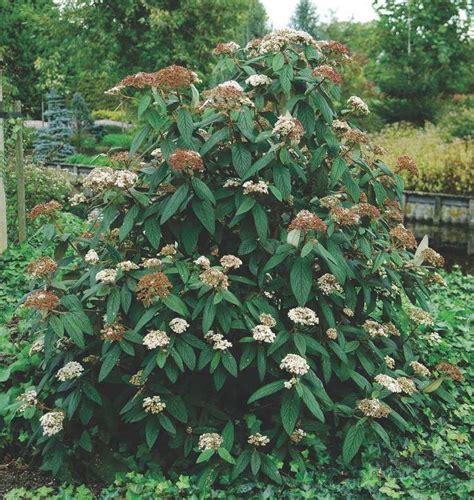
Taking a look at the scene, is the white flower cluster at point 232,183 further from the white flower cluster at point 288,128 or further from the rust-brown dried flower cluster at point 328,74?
the rust-brown dried flower cluster at point 328,74

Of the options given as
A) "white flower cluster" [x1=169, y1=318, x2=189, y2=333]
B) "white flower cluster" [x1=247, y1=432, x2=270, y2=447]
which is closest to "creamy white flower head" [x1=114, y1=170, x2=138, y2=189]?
"white flower cluster" [x1=169, y1=318, x2=189, y2=333]

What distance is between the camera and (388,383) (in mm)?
2848

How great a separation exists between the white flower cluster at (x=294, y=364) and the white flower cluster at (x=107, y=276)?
0.77 m

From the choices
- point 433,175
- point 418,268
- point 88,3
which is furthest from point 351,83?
point 418,268

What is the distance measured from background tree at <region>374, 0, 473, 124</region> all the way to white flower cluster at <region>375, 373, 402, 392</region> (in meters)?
15.4

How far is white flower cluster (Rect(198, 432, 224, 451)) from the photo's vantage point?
266 centimetres

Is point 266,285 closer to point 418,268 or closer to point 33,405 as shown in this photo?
point 418,268

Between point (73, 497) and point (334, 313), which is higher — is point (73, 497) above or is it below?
below

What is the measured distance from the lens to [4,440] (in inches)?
126

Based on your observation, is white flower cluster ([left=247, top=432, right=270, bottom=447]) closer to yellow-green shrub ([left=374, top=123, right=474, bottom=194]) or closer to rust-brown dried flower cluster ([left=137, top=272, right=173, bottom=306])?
rust-brown dried flower cluster ([left=137, top=272, right=173, bottom=306])

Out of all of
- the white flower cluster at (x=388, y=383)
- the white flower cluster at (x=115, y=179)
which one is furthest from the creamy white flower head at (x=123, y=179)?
the white flower cluster at (x=388, y=383)

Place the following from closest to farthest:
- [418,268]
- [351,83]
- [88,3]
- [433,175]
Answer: [418,268], [433,175], [88,3], [351,83]

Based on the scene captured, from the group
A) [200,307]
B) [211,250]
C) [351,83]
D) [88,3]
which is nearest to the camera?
[200,307]

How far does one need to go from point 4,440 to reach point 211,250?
139 cm
